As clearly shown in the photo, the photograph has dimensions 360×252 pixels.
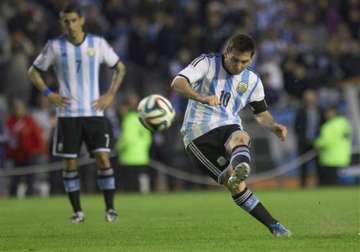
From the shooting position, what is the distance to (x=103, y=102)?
1273cm

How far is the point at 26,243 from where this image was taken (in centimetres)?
994

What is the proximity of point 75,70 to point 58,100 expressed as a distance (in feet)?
1.56

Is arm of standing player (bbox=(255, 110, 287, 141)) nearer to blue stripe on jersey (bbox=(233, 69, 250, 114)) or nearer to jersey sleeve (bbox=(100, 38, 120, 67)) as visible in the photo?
blue stripe on jersey (bbox=(233, 69, 250, 114))

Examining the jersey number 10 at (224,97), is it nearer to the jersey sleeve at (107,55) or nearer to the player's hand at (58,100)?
the player's hand at (58,100)

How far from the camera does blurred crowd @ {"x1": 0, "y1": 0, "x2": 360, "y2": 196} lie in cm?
2261

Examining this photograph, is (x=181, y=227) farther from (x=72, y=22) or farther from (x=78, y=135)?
(x=72, y=22)

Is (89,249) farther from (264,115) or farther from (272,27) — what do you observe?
(272,27)

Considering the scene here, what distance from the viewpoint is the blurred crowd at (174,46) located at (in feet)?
74.2

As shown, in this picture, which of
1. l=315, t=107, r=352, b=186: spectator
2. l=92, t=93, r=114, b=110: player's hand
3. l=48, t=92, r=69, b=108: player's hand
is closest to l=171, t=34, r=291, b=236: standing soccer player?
l=92, t=93, r=114, b=110: player's hand

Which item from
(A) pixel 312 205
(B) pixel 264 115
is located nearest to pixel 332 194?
(A) pixel 312 205

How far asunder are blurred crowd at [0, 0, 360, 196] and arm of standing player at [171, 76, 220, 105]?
12.2 m

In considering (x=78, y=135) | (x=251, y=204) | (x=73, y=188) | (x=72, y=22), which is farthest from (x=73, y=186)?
(x=251, y=204)

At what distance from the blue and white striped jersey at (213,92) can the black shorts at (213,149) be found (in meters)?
0.06

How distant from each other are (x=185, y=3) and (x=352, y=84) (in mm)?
4716
